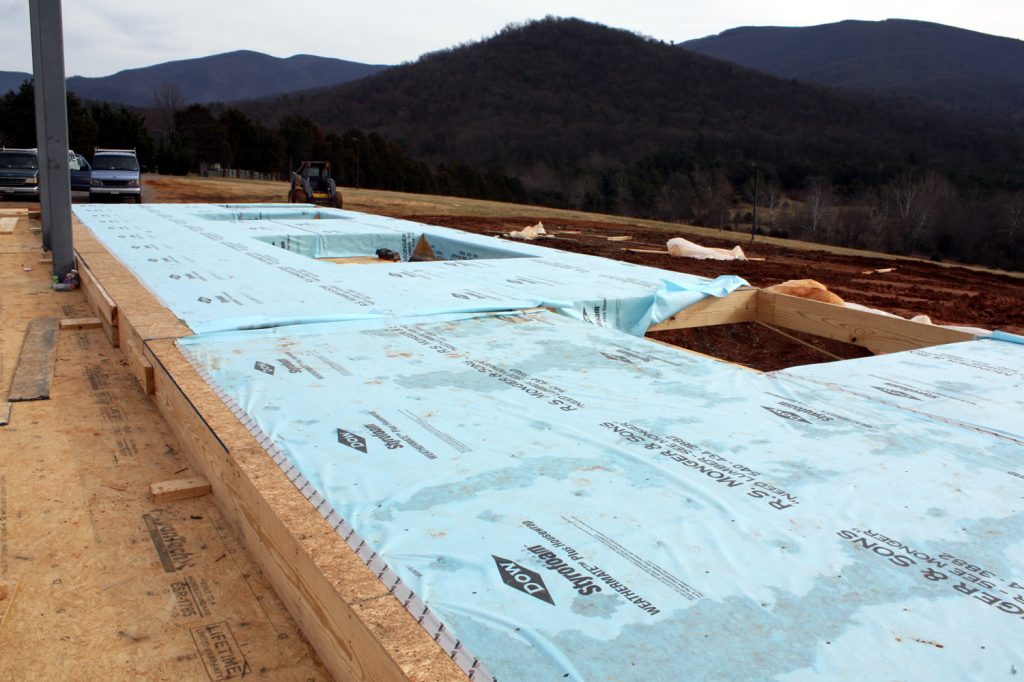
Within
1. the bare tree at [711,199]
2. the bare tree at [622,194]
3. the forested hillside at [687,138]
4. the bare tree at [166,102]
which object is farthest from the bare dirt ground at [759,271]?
the bare tree at [166,102]

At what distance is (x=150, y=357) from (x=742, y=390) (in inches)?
110

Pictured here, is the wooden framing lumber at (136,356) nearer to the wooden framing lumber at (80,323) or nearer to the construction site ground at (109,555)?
the construction site ground at (109,555)

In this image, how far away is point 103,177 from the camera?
62.1ft

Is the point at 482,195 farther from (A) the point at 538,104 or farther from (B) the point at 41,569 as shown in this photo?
(B) the point at 41,569

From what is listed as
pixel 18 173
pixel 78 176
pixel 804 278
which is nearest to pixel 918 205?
pixel 804 278

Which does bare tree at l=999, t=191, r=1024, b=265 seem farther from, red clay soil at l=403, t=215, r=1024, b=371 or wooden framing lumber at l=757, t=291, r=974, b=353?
wooden framing lumber at l=757, t=291, r=974, b=353


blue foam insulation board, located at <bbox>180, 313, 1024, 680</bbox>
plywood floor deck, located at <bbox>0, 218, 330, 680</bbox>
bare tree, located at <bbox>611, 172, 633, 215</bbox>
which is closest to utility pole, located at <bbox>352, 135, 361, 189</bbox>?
bare tree, located at <bbox>611, 172, 633, 215</bbox>

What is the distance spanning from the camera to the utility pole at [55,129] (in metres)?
6.41

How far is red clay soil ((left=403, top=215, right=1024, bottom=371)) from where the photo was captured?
6707 millimetres

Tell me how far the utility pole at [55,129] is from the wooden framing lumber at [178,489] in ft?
16.0

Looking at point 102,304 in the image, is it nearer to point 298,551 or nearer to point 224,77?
point 298,551

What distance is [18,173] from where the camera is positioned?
19203 millimetres

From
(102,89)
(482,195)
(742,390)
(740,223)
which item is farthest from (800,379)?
(102,89)

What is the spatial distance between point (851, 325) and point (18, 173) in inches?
790
